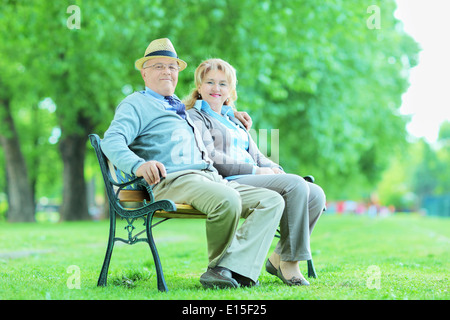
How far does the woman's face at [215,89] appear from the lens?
4.68m

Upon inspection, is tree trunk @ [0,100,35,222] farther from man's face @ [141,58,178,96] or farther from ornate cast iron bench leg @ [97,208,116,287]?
ornate cast iron bench leg @ [97,208,116,287]

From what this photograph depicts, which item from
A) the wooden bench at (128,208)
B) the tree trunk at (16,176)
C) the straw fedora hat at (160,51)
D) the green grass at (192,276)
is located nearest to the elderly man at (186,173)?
the straw fedora hat at (160,51)

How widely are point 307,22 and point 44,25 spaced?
6528 millimetres

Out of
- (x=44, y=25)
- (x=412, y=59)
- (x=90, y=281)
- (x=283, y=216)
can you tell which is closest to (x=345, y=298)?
(x=283, y=216)

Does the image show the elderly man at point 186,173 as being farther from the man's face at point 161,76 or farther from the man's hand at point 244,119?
the man's hand at point 244,119

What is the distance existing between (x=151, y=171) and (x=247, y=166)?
100cm

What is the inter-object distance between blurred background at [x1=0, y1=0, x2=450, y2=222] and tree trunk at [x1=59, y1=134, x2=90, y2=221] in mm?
35

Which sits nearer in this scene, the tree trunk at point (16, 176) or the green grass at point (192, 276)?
the green grass at point (192, 276)

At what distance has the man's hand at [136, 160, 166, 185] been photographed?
12.4 ft

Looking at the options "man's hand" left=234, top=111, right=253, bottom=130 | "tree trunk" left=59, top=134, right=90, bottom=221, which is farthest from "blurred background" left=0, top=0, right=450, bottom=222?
"man's hand" left=234, top=111, right=253, bottom=130

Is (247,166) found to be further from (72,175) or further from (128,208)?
(72,175)

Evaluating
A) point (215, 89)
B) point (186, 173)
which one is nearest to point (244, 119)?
point (215, 89)

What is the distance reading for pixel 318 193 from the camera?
448 centimetres

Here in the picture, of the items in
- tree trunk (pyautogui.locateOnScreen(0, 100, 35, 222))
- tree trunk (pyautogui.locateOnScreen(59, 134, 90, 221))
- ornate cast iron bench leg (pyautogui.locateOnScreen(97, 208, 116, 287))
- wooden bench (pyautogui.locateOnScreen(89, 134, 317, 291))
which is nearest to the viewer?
wooden bench (pyautogui.locateOnScreen(89, 134, 317, 291))
